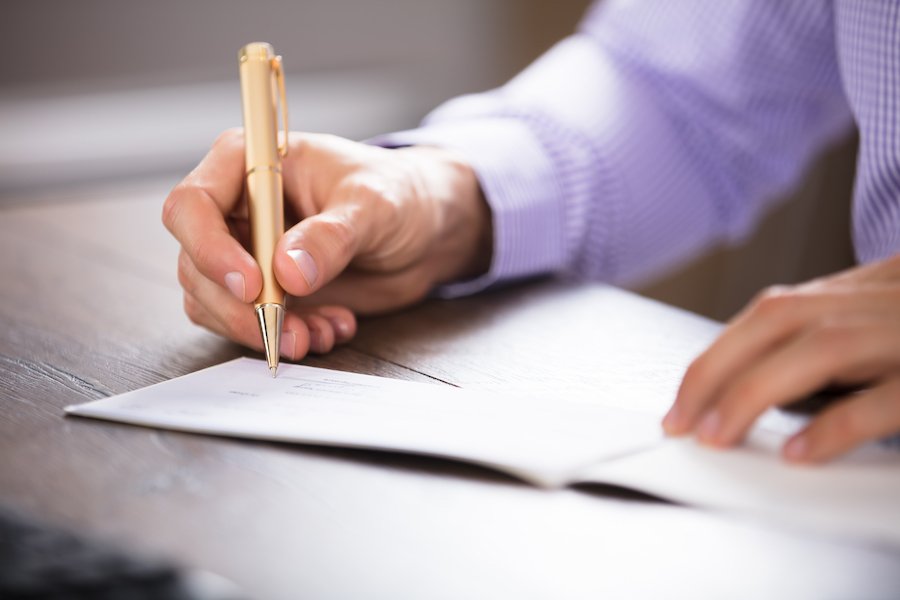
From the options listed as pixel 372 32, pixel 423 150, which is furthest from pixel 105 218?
pixel 372 32

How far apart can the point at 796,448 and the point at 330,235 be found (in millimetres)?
292

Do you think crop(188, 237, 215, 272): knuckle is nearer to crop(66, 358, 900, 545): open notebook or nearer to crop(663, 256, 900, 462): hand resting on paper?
crop(66, 358, 900, 545): open notebook

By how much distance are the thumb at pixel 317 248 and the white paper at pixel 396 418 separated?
58 mm

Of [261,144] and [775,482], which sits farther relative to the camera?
[261,144]

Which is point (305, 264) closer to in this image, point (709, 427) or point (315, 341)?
point (315, 341)

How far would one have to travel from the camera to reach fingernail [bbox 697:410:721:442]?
0.42 meters

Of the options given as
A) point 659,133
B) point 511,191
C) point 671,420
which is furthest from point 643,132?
point 671,420

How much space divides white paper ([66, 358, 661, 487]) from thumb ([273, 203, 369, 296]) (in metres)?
0.06

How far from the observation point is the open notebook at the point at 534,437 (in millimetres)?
375

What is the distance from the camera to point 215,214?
22.8 inches

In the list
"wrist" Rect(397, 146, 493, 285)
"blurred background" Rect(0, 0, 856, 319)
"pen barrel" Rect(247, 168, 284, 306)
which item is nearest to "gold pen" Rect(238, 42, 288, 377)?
"pen barrel" Rect(247, 168, 284, 306)

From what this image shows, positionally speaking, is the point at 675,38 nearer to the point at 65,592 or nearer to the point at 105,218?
the point at 105,218

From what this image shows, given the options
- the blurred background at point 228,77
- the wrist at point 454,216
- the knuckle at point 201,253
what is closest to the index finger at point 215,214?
the knuckle at point 201,253

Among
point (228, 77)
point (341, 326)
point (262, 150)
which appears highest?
point (262, 150)
